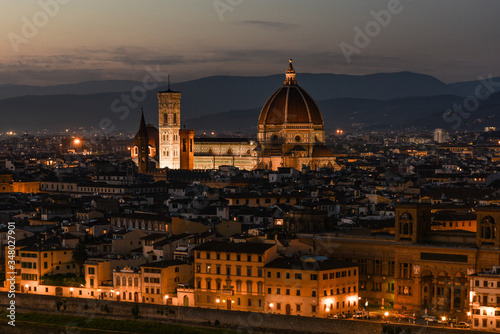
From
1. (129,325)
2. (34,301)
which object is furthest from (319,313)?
(34,301)

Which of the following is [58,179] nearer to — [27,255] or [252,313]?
[27,255]

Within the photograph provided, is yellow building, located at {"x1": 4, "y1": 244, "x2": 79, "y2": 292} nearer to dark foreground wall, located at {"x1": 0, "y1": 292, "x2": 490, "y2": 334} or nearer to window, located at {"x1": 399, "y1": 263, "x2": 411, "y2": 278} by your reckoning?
dark foreground wall, located at {"x1": 0, "y1": 292, "x2": 490, "y2": 334}

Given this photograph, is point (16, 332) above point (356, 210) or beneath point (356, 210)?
beneath

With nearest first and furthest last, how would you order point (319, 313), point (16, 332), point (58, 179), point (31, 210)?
point (319, 313) → point (16, 332) → point (31, 210) → point (58, 179)

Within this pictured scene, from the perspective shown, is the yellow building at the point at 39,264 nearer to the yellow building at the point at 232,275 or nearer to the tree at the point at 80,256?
the tree at the point at 80,256

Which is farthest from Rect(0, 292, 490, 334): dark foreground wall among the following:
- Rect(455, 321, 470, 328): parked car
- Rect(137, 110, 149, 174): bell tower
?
Rect(137, 110, 149, 174): bell tower

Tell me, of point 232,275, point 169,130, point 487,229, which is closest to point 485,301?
point 487,229

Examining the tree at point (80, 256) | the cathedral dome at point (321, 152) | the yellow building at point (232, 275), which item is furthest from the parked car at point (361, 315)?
the cathedral dome at point (321, 152)
